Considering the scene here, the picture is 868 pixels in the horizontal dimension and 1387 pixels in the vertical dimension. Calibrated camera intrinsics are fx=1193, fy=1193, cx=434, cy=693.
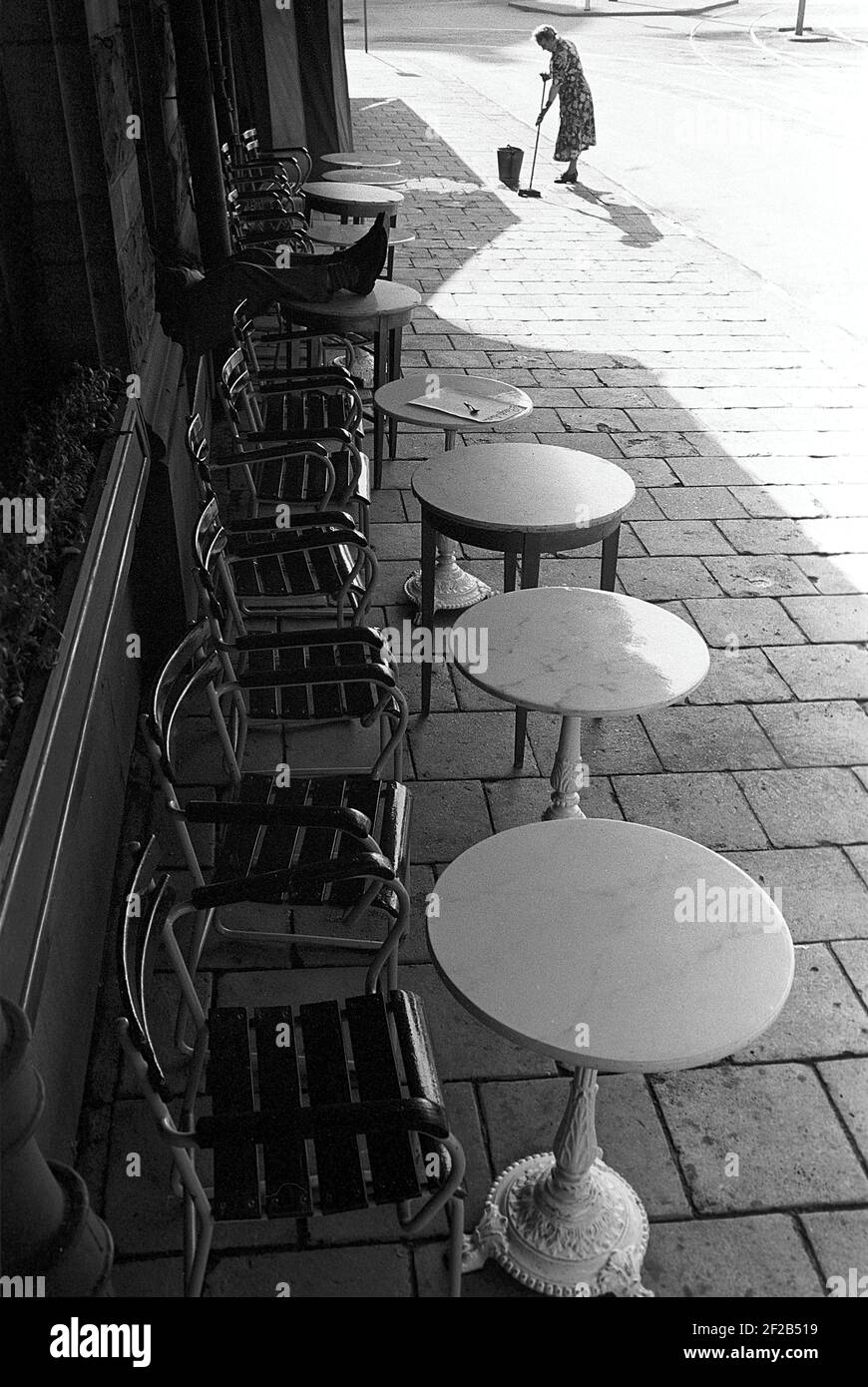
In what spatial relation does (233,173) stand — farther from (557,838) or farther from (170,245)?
(557,838)

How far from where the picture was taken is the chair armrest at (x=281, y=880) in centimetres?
232

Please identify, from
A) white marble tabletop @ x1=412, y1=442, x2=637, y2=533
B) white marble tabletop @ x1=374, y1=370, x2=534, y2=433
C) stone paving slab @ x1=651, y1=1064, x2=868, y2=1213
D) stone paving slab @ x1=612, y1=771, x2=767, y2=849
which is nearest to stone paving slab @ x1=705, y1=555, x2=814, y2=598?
white marble tabletop @ x1=374, y1=370, x2=534, y2=433

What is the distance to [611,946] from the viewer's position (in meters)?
2.28

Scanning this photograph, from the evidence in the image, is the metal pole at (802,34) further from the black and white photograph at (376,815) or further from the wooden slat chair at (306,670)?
the wooden slat chair at (306,670)

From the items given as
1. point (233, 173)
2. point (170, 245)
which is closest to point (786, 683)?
point (170, 245)

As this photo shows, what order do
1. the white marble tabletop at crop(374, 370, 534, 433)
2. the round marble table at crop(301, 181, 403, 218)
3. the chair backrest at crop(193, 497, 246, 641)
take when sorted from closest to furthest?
the chair backrest at crop(193, 497, 246, 641) < the white marble tabletop at crop(374, 370, 534, 433) < the round marble table at crop(301, 181, 403, 218)

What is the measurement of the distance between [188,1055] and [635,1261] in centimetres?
117

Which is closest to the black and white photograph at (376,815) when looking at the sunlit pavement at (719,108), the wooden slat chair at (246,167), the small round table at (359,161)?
the wooden slat chair at (246,167)

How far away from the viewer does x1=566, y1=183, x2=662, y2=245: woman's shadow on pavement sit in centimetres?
1088

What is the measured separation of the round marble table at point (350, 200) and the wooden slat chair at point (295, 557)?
14.3 ft

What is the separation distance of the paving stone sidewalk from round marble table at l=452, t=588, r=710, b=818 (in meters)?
0.70

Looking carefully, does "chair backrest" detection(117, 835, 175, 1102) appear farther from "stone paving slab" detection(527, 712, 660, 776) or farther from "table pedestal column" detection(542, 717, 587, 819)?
"stone paving slab" detection(527, 712, 660, 776)

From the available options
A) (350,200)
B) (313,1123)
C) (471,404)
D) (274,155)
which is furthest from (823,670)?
(274,155)

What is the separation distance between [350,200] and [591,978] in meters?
6.97
